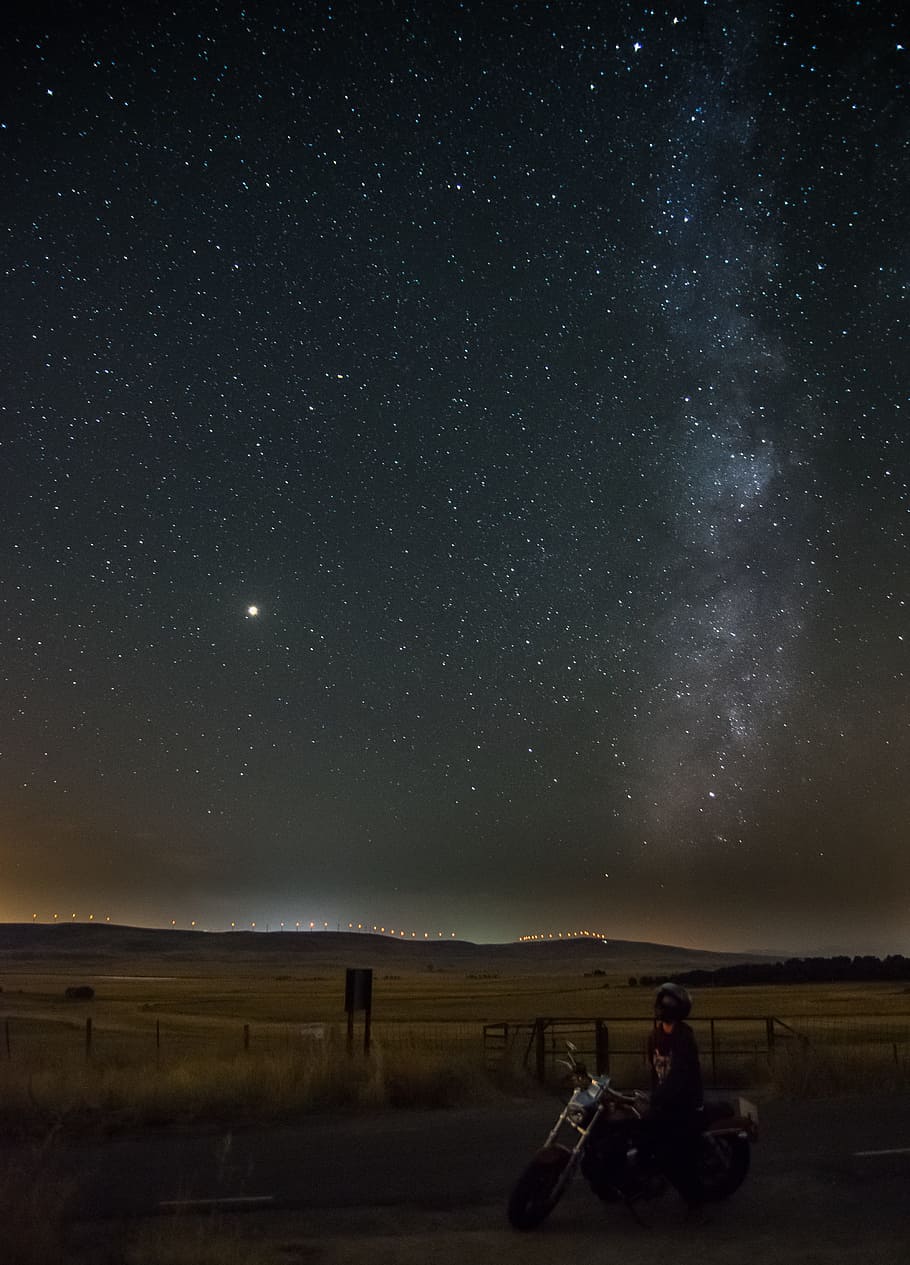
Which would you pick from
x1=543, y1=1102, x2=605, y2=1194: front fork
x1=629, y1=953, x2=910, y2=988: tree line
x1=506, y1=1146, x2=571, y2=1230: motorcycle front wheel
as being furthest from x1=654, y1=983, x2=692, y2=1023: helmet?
x1=629, y1=953, x2=910, y2=988: tree line

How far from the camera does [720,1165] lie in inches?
322

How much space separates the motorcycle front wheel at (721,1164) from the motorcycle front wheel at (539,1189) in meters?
1.01

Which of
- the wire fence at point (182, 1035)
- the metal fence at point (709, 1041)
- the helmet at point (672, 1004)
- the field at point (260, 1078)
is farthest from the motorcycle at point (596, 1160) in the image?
the wire fence at point (182, 1035)

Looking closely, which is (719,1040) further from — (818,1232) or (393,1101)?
(818,1232)

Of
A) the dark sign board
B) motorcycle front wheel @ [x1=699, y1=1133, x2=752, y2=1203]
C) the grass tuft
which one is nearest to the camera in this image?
motorcycle front wheel @ [x1=699, y1=1133, x2=752, y2=1203]

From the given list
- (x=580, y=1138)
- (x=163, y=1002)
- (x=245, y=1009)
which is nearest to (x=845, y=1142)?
(x=580, y=1138)

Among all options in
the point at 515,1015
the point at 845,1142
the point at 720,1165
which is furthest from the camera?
the point at 515,1015

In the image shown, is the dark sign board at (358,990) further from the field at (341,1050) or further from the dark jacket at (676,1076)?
the dark jacket at (676,1076)

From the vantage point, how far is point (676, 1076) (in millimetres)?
7770

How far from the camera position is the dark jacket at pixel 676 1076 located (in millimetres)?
7707

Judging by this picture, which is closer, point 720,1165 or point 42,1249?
point 42,1249

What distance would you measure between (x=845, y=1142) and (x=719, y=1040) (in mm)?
24607

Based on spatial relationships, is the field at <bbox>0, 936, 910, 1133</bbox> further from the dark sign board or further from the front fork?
the front fork

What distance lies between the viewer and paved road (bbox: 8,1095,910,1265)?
24.4 feet
